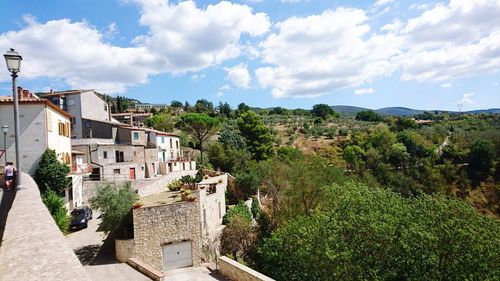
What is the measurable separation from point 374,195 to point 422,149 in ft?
179

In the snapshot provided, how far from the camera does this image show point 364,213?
835 inches

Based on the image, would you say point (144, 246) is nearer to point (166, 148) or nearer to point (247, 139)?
point (166, 148)

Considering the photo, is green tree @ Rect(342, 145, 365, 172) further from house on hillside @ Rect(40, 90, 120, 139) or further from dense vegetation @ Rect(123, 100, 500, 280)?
house on hillside @ Rect(40, 90, 120, 139)

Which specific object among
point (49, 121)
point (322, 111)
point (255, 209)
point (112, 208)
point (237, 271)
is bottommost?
point (255, 209)

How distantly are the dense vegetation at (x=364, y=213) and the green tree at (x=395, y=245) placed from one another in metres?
0.05

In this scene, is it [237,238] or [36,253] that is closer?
[36,253]

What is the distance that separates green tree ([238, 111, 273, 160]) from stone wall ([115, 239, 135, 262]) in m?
42.2

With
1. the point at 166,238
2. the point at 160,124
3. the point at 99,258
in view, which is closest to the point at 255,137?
the point at 160,124

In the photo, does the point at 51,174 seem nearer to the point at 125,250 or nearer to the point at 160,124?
the point at 125,250

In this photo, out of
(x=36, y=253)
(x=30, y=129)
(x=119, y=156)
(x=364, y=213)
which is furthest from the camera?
(x=119, y=156)

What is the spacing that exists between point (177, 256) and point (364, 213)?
37.1 feet

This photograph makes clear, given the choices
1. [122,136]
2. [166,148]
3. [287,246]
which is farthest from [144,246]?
[166,148]

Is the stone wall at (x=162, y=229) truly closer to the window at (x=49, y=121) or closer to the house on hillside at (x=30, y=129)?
the house on hillside at (x=30, y=129)

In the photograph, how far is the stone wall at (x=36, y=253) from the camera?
3.63 m
